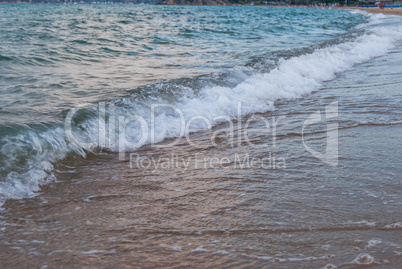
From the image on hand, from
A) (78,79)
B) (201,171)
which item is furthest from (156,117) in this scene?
(78,79)

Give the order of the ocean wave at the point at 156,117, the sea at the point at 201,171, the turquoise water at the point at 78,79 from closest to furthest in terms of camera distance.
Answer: the sea at the point at 201,171, the ocean wave at the point at 156,117, the turquoise water at the point at 78,79

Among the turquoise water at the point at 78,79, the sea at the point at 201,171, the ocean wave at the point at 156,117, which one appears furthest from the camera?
the turquoise water at the point at 78,79

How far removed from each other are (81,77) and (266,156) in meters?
5.33

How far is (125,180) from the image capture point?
3.24m

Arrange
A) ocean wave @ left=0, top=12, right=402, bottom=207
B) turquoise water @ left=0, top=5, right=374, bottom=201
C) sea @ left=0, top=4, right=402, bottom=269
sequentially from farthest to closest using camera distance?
1. turquoise water @ left=0, top=5, right=374, bottom=201
2. ocean wave @ left=0, top=12, right=402, bottom=207
3. sea @ left=0, top=4, right=402, bottom=269

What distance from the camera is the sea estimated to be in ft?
6.96

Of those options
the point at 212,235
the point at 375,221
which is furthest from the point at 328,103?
A: the point at 212,235

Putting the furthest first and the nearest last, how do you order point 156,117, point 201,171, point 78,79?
1. point 78,79
2. point 156,117
3. point 201,171

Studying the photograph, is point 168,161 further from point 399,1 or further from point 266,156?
point 399,1

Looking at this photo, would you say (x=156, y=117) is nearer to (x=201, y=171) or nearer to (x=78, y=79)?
(x=201, y=171)

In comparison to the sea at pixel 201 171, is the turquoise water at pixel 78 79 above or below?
above

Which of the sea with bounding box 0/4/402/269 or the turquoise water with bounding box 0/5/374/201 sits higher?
the turquoise water with bounding box 0/5/374/201

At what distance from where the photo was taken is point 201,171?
336cm

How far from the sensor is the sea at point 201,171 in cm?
212
